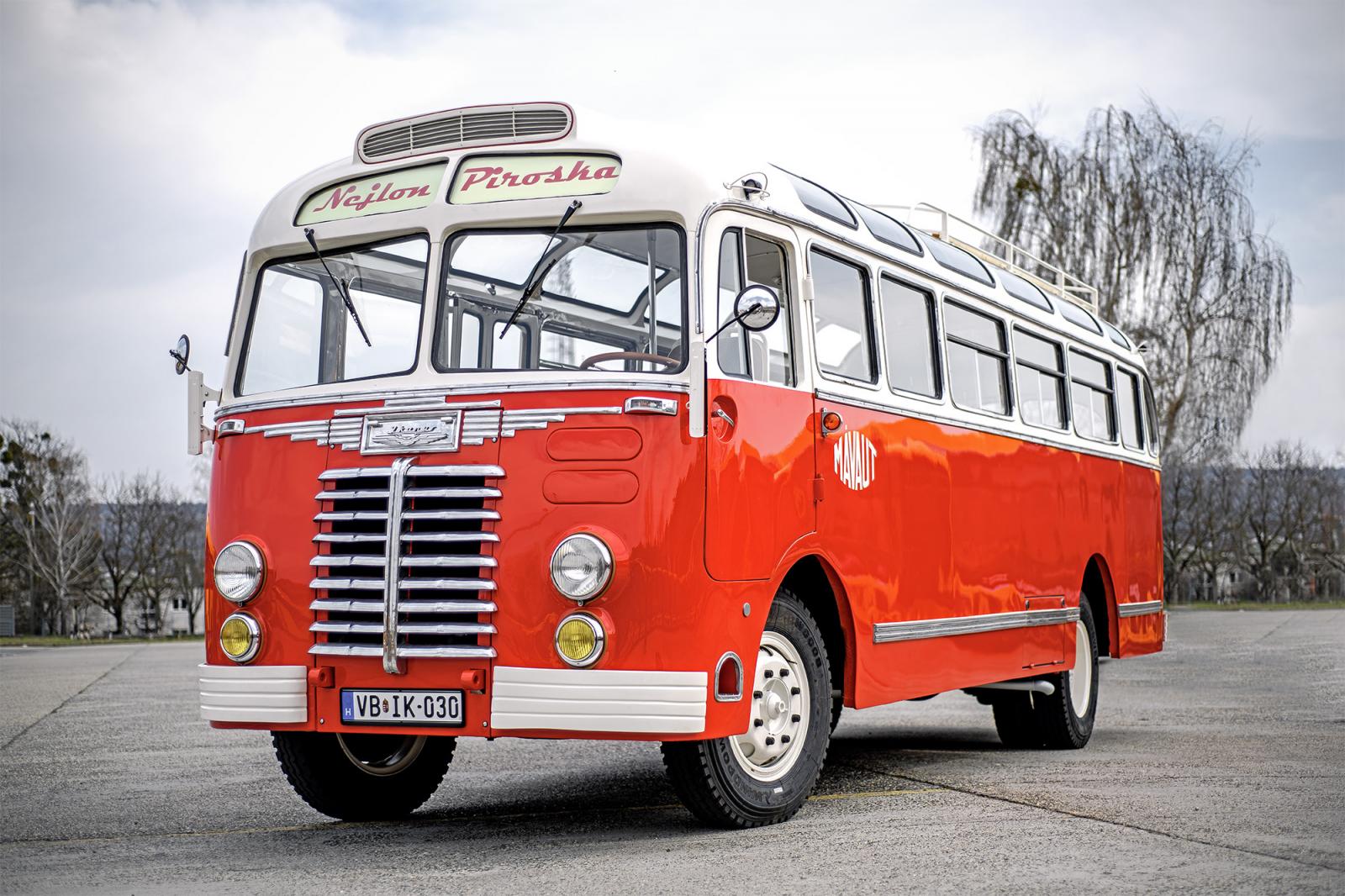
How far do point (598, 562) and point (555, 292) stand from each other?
4.74 feet

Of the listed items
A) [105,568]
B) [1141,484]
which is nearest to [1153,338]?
[1141,484]

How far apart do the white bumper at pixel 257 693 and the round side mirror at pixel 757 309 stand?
2591mm

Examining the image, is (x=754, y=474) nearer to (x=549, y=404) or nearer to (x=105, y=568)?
(x=549, y=404)

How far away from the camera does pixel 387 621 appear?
6.93 metres

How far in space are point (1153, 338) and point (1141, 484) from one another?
68.1 ft

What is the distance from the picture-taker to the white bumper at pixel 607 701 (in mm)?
6570

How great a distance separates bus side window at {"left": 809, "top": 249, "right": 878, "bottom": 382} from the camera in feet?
26.5

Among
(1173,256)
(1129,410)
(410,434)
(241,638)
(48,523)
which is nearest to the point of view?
(410,434)

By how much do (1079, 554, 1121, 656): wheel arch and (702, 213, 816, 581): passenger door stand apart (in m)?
5.68

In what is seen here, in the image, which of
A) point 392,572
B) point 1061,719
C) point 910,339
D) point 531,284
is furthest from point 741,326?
point 1061,719

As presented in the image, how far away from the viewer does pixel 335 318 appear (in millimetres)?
7797

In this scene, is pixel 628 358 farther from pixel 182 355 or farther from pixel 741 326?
pixel 182 355

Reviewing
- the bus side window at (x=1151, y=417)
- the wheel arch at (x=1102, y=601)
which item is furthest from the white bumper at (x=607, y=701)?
the bus side window at (x=1151, y=417)

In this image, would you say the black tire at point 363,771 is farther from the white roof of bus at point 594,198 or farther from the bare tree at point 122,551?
the bare tree at point 122,551
